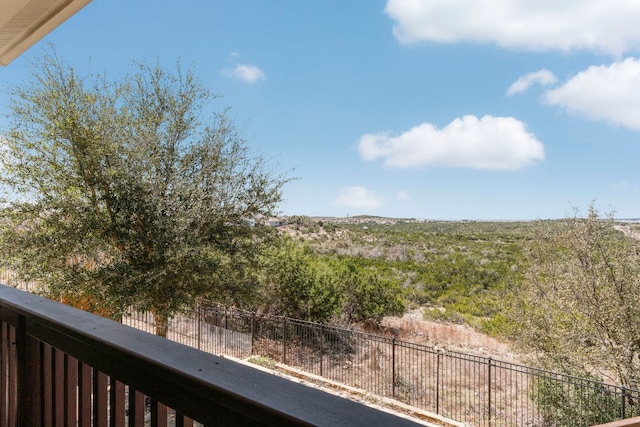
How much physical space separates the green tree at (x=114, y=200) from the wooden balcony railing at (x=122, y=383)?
446 cm

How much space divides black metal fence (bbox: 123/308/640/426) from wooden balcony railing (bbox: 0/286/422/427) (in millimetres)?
6348

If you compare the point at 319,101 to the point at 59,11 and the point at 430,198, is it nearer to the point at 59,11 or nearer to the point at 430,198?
the point at 430,198

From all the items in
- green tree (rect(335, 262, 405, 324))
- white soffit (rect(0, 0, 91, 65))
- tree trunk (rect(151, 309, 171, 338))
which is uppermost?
white soffit (rect(0, 0, 91, 65))

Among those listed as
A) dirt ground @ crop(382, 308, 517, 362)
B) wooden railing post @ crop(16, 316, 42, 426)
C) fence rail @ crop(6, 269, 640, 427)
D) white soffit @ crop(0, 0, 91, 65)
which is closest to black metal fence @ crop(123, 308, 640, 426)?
fence rail @ crop(6, 269, 640, 427)

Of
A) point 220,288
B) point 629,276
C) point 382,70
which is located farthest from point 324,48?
point 629,276

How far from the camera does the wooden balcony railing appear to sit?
534 millimetres

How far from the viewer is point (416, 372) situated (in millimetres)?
7914

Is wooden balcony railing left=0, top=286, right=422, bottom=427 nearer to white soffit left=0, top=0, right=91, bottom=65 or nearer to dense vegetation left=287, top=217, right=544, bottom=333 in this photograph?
white soffit left=0, top=0, right=91, bottom=65

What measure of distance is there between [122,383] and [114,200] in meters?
5.74

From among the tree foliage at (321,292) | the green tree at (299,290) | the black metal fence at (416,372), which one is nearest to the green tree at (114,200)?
the black metal fence at (416,372)

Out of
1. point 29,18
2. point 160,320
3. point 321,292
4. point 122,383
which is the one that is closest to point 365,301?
point 321,292

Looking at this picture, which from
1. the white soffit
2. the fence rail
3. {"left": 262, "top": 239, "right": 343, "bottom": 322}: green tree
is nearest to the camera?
the white soffit

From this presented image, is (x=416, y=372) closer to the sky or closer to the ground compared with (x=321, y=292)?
closer to the ground

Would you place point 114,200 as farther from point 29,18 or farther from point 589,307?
point 589,307
